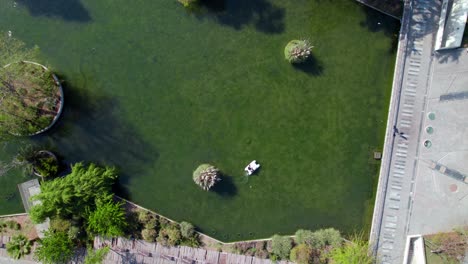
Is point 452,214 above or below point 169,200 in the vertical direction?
above

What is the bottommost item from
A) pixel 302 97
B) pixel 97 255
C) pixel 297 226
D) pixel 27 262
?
pixel 27 262

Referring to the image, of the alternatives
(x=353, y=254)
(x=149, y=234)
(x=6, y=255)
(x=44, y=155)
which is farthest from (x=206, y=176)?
(x=6, y=255)

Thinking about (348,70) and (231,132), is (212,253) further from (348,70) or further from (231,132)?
(348,70)

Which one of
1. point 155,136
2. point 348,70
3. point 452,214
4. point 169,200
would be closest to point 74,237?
point 169,200

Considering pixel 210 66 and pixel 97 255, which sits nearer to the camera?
pixel 97 255

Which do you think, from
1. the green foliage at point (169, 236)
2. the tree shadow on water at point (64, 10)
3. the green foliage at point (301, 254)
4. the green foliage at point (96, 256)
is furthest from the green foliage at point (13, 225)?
the green foliage at point (301, 254)

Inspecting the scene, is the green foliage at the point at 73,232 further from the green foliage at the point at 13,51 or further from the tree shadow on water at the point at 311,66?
the tree shadow on water at the point at 311,66

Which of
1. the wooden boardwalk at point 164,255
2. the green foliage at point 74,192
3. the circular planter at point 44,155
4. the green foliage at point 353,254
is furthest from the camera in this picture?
the circular planter at point 44,155
